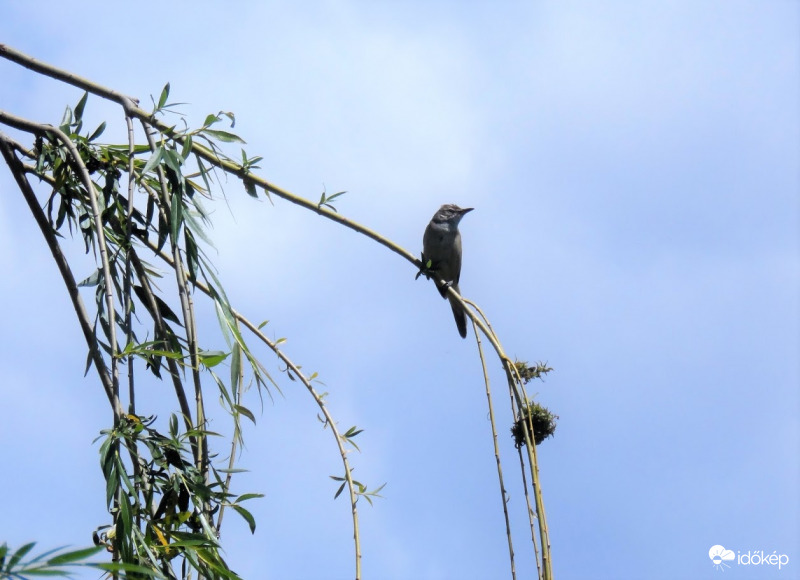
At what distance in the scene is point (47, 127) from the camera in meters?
3.55

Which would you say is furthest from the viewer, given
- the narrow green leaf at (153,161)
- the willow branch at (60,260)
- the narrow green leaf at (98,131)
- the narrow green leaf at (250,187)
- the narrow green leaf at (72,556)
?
the narrow green leaf at (98,131)

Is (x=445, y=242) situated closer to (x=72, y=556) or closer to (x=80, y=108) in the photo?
(x=80, y=108)

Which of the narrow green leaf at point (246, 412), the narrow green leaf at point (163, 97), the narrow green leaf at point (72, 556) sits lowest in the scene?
the narrow green leaf at point (72, 556)

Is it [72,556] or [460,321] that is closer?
[72,556]

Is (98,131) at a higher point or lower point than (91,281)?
higher

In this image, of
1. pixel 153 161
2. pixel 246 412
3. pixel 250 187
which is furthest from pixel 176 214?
pixel 246 412

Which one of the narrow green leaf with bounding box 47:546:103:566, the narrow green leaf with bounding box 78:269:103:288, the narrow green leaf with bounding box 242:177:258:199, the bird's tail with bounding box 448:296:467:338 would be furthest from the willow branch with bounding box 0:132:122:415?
the bird's tail with bounding box 448:296:467:338

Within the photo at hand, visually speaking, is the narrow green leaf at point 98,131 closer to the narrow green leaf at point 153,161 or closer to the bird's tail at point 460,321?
the narrow green leaf at point 153,161

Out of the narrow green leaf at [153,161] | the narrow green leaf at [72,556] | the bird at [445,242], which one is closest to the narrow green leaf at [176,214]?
the narrow green leaf at [153,161]

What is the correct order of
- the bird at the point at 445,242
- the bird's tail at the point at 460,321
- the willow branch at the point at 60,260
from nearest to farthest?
the willow branch at the point at 60,260
the bird at the point at 445,242
the bird's tail at the point at 460,321

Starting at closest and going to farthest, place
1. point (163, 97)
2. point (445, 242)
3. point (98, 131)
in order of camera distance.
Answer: point (163, 97), point (98, 131), point (445, 242)

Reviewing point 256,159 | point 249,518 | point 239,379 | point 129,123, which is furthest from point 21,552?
point 256,159

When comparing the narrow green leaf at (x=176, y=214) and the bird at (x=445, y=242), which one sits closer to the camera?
the narrow green leaf at (x=176, y=214)

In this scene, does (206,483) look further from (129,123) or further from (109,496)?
(129,123)
